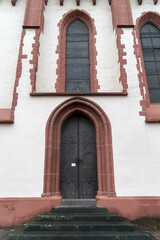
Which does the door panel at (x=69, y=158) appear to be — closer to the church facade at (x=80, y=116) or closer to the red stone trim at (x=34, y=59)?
the church facade at (x=80, y=116)

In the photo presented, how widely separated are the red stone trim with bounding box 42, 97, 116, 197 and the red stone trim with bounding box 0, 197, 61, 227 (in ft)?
0.89

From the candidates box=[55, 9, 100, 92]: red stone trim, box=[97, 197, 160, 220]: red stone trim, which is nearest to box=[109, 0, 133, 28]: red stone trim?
box=[55, 9, 100, 92]: red stone trim

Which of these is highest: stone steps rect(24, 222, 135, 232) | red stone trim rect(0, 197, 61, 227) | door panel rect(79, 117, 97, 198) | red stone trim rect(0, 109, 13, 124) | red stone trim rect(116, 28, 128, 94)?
red stone trim rect(116, 28, 128, 94)

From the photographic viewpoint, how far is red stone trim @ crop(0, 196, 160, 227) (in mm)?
4508

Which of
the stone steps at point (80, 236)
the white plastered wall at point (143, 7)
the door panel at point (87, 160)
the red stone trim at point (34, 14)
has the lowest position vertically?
the stone steps at point (80, 236)

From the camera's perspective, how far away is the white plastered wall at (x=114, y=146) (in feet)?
15.7

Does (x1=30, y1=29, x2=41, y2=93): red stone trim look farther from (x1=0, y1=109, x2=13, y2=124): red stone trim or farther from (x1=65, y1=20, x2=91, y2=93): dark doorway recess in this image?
(x1=65, y1=20, x2=91, y2=93): dark doorway recess

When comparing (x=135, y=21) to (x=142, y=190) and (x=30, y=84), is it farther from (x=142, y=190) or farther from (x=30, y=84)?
(x=142, y=190)

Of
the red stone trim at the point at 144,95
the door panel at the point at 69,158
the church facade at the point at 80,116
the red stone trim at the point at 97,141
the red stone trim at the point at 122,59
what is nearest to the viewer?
the church facade at the point at 80,116

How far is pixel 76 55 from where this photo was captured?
7.39m

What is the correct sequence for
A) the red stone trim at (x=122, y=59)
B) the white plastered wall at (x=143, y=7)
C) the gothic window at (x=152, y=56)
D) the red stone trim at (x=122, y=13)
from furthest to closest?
1. the white plastered wall at (x=143, y=7)
2. the red stone trim at (x=122, y=13)
3. the gothic window at (x=152, y=56)
4. the red stone trim at (x=122, y=59)

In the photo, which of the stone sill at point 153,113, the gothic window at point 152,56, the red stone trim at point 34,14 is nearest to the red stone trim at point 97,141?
the stone sill at point 153,113

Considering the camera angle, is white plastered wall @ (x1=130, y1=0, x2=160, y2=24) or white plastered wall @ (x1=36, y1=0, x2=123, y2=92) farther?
white plastered wall @ (x1=130, y1=0, x2=160, y2=24)

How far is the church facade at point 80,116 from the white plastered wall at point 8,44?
46mm
